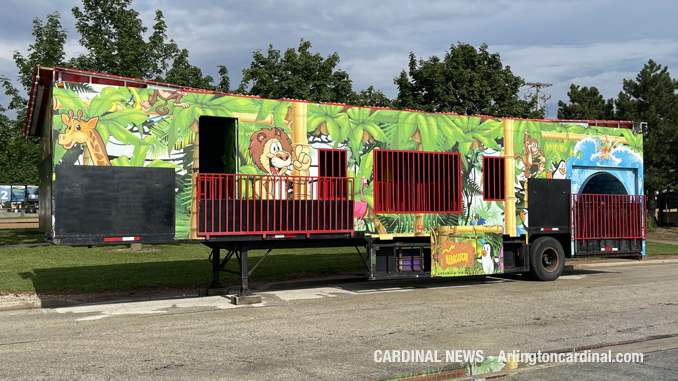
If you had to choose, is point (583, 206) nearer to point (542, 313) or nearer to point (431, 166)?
point (431, 166)

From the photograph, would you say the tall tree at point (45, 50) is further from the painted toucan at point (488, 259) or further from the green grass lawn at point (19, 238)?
the painted toucan at point (488, 259)

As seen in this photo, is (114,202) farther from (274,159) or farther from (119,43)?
(119,43)

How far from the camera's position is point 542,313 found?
999 cm

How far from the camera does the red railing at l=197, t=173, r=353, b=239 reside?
11.1 metres

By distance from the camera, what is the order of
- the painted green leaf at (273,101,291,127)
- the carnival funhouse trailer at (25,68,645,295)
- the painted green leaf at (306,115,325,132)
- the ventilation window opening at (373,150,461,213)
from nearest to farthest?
1. the carnival funhouse trailer at (25,68,645,295)
2. the painted green leaf at (273,101,291,127)
3. the painted green leaf at (306,115,325,132)
4. the ventilation window opening at (373,150,461,213)

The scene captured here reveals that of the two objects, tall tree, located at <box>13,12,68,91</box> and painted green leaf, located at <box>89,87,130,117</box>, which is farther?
tall tree, located at <box>13,12,68,91</box>

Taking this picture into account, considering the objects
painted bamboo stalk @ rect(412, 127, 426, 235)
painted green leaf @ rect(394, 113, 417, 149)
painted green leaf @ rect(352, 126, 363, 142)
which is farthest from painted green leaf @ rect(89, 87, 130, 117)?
painted bamboo stalk @ rect(412, 127, 426, 235)

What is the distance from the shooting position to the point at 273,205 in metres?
11.6

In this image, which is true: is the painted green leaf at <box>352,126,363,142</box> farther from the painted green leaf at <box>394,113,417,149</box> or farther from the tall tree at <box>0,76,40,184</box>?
the tall tree at <box>0,76,40,184</box>

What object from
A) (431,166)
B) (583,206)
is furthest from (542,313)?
(583,206)

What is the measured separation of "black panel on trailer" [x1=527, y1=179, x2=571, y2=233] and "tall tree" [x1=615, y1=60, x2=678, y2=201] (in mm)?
22984

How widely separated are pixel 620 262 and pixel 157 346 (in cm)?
1687

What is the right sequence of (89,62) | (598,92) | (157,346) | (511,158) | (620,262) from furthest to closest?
(598,92)
(89,62)
(620,262)
(511,158)
(157,346)

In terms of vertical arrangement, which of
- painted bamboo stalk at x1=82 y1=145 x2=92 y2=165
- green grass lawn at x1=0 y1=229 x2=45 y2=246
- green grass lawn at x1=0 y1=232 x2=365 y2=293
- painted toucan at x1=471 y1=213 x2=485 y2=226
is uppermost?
painted bamboo stalk at x1=82 y1=145 x2=92 y2=165
